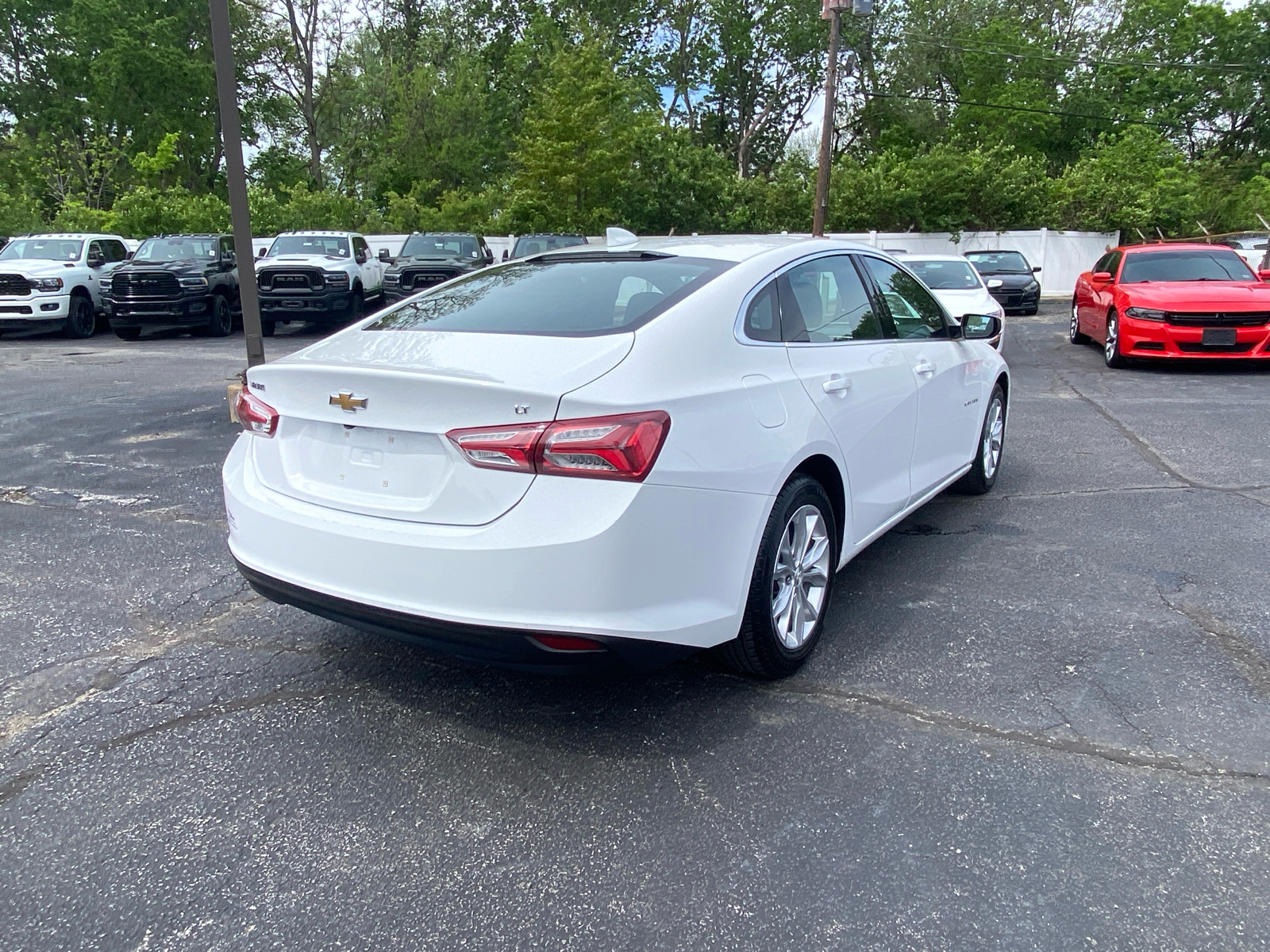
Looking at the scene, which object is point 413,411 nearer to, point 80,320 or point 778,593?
point 778,593

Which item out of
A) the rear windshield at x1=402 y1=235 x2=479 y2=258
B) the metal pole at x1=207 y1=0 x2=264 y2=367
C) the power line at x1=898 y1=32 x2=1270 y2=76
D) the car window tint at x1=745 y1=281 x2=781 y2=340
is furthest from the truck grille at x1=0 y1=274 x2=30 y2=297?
the power line at x1=898 y1=32 x2=1270 y2=76

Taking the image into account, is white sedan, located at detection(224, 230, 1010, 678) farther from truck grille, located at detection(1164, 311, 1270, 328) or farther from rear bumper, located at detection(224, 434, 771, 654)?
truck grille, located at detection(1164, 311, 1270, 328)

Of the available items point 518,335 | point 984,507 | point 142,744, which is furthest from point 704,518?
point 984,507

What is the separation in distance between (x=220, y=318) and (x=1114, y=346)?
1427 centimetres

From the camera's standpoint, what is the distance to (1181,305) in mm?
11539

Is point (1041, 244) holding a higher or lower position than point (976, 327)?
higher

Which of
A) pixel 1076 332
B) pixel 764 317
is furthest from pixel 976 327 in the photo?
pixel 1076 332

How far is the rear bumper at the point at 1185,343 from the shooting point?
11438mm

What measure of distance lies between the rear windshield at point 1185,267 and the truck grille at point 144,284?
14.5 metres

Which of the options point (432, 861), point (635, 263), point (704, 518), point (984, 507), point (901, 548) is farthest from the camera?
point (984, 507)

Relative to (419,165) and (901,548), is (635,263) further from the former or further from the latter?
(419,165)

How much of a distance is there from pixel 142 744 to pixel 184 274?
15.1m

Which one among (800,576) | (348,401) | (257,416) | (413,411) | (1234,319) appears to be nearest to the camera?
(413,411)

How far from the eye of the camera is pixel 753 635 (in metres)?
3.41
